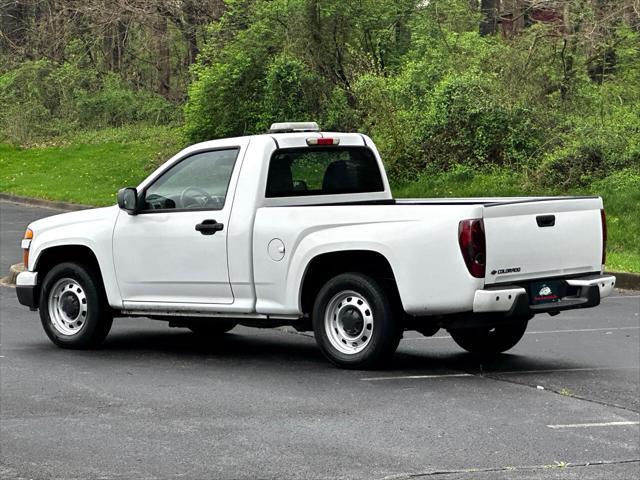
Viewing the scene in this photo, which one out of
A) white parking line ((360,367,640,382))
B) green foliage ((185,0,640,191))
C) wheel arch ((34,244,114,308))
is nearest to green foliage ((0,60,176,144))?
green foliage ((185,0,640,191))

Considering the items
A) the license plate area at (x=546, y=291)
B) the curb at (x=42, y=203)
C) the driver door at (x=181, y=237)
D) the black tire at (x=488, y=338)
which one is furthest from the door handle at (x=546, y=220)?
the curb at (x=42, y=203)

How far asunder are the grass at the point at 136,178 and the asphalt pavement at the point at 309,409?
7049 mm

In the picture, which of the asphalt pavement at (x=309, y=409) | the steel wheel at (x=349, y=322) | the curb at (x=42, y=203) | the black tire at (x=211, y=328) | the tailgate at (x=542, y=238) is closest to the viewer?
the asphalt pavement at (x=309, y=409)

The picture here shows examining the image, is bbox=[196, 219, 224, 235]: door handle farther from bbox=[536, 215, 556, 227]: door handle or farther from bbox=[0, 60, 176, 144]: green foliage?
bbox=[0, 60, 176, 144]: green foliage

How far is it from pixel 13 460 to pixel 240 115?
23094 mm

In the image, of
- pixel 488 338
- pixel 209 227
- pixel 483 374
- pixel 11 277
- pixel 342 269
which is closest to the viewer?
pixel 483 374

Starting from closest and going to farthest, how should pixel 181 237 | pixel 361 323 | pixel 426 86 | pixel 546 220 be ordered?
pixel 546 220
pixel 361 323
pixel 181 237
pixel 426 86

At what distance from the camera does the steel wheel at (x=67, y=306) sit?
11.7m

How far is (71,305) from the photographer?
38.7ft

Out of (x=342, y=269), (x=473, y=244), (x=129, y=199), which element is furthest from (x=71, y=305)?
(x=473, y=244)

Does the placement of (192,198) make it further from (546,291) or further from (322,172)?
(546,291)

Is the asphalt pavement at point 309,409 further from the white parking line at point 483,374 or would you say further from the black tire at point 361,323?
the black tire at point 361,323

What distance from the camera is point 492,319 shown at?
9945 millimetres

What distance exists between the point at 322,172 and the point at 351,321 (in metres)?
1.89
